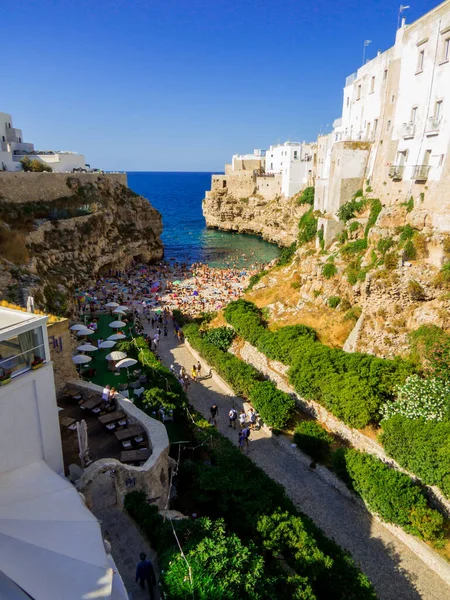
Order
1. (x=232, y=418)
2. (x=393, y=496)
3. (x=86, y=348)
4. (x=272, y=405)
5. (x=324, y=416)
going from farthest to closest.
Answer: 1. (x=86, y=348)
2. (x=232, y=418)
3. (x=324, y=416)
4. (x=272, y=405)
5. (x=393, y=496)

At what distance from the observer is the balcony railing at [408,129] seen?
846 inches

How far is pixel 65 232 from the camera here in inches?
1401

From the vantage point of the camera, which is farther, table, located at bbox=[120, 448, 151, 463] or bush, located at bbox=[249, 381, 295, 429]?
bush, located at bbox=[249, 381, 295, 429]

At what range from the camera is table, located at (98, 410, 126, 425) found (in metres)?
12.3

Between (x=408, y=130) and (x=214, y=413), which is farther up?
(x=408, y=130)

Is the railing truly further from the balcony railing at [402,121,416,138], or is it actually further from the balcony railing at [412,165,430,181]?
the balcony railing at [412,165,430,181]

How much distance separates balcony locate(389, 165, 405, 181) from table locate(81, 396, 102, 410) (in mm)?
20062

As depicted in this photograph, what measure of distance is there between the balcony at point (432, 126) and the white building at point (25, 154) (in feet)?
128

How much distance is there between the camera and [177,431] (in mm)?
15867

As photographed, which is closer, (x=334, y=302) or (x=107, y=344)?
(x=107, y=344)

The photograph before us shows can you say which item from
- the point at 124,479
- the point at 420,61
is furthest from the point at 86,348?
the point at 420,61

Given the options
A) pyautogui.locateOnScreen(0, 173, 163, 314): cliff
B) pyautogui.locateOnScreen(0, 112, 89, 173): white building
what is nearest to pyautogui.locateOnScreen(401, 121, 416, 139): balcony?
pyautogui.locateOnScreen(0, 173, 163, 314): cliff

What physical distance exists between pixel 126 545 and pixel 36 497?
2694mm

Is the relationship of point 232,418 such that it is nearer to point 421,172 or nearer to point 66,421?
point 66,421
